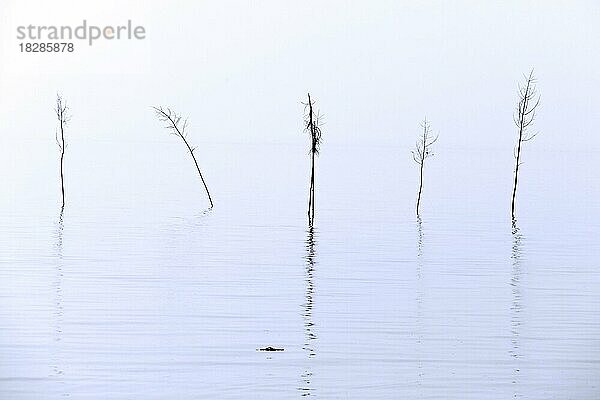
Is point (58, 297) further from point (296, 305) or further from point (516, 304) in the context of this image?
point (516, 304)

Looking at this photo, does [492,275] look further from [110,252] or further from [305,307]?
[110,252]

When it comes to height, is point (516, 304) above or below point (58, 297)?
above

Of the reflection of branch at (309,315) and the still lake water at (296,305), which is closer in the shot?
the reflection of branch at (309,315)

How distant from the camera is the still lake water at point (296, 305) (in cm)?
2378

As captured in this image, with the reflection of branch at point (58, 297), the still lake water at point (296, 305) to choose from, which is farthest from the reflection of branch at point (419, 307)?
the reflection of branch at point (58, 297)

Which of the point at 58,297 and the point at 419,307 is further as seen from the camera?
the point at 58,297

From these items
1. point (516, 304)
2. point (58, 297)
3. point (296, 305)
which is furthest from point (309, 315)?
point (58, 297)

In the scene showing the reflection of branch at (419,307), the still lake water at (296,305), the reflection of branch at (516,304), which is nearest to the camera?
the still lake water at (296,305)

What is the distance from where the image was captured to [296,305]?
Result: 35.4 m

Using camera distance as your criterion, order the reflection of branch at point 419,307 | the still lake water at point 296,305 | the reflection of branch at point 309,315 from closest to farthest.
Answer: the reflection of branch at point 309,315
the still lake water at point 296,305
the reflection of branch at point 419,307

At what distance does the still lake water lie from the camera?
23.8m

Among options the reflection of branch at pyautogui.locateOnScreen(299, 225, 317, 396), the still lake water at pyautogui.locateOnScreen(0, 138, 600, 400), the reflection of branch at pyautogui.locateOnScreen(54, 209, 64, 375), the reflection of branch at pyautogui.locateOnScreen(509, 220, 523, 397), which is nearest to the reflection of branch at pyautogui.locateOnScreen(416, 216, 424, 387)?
the still lake water at pyautogui.locateOnScreen(0, 138, 600, 400)

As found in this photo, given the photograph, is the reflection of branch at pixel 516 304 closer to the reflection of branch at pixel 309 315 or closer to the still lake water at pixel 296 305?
the still lake water at pixel 296 305

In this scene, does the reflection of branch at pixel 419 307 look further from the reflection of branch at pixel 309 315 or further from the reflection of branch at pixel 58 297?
the reflection of branch at pixel 58 297
